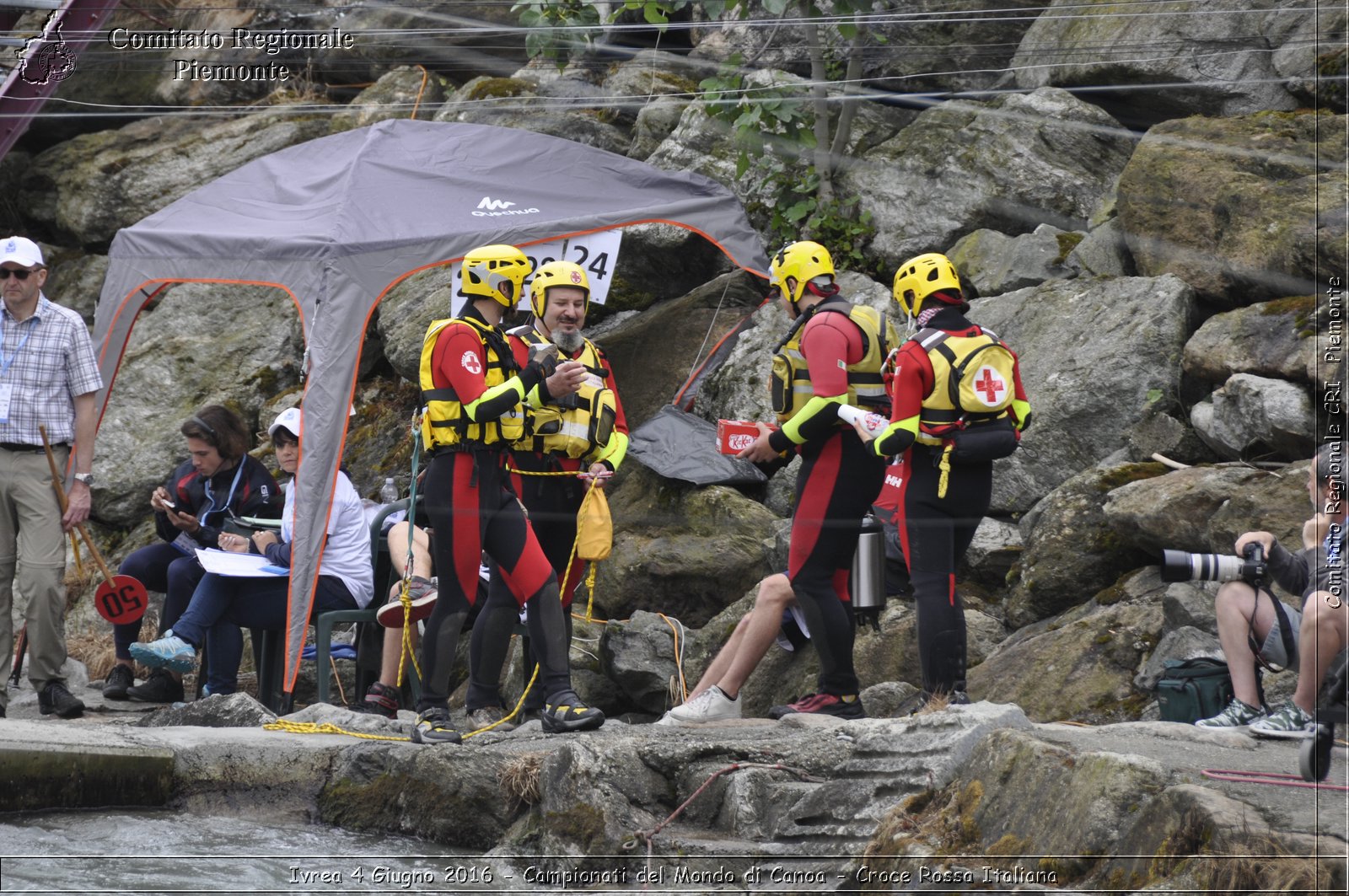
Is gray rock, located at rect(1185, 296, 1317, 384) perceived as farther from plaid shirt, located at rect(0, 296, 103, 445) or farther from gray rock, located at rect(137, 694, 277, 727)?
plaid shirt, located at rect(0, 296, 103, 445)

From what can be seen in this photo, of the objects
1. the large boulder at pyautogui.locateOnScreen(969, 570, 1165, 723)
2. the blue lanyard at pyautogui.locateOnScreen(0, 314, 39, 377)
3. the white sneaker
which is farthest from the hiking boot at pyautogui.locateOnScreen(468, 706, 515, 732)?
the blue lanyard at pyautogui.locateOnScreen(0, 314, 39, 377)

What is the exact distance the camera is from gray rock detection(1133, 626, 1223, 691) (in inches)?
238

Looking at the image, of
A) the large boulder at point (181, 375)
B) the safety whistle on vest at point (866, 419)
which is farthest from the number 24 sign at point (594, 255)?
the safety whistle on vest at point (866, 419)

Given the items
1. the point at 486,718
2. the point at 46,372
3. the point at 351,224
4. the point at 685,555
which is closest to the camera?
the point at 486,718

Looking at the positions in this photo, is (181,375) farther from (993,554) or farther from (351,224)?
(993,554)

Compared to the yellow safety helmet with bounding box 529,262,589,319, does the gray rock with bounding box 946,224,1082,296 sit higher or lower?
higher

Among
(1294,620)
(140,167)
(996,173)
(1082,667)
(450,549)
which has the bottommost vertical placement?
(1082,667)

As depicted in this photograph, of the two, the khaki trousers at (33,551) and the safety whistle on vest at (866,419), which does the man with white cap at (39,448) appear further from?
the safety whistle on vest at (866,419)

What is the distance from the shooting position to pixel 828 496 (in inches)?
238

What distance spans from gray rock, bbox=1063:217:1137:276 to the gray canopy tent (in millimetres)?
2238

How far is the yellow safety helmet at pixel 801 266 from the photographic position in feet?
20.7

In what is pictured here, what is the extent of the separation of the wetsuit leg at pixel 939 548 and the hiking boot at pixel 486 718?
1927 mm

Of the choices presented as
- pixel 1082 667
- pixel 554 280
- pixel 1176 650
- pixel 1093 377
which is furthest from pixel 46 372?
pixel 1093 377

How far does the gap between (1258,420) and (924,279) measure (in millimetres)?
2607
